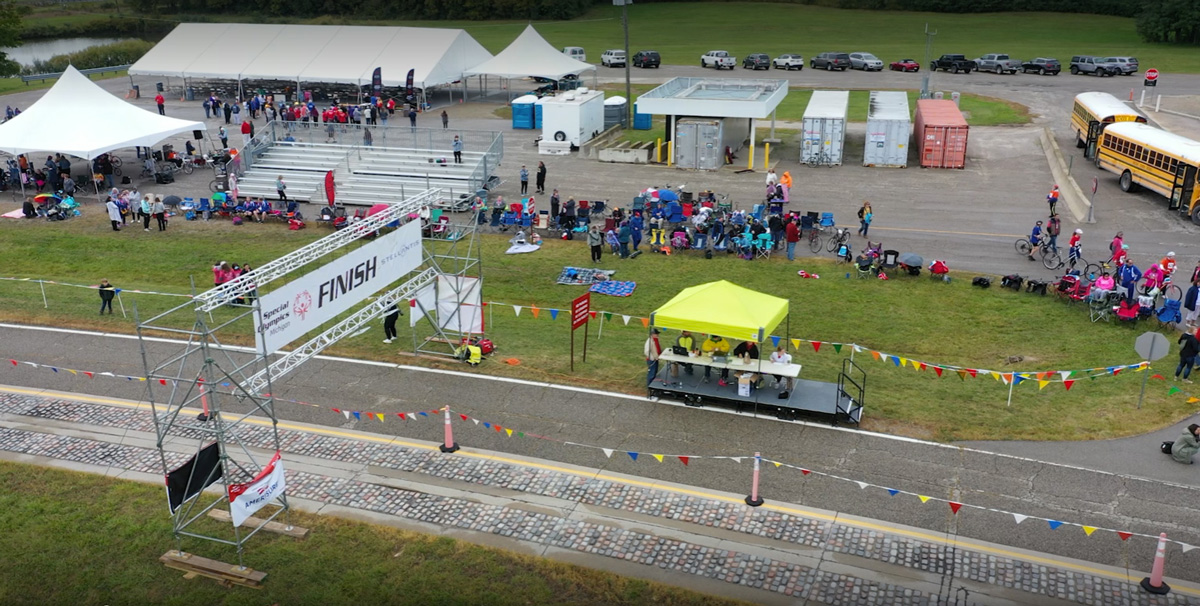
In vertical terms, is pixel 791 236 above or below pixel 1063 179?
above

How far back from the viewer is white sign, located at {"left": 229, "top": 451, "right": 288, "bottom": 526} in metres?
12.6

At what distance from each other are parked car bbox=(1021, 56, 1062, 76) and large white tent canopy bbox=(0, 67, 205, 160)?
176 feet

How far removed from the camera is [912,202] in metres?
34.0

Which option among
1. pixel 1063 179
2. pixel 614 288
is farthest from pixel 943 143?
pixel 614 288

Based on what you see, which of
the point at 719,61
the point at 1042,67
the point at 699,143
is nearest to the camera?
the point at 699,143

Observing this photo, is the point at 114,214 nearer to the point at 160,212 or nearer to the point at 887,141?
the point at 160,212

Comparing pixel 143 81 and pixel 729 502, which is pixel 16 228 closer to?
pixel 729 502

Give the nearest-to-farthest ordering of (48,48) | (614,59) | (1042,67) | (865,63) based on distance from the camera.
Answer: (1042,67)
(865,63)
(614,59)
(48,48)

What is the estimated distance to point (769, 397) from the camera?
693 inches

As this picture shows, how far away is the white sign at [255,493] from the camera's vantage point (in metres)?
12.6

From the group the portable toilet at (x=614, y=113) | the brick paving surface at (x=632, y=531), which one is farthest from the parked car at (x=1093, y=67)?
the brick paving surface at (x=632, y=531)

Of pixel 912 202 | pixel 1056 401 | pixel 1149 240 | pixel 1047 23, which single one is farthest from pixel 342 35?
pixel 1047 23

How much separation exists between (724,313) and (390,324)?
26.0 ft

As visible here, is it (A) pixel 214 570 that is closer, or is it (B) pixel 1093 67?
(A) pixel 214 570
